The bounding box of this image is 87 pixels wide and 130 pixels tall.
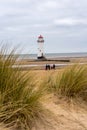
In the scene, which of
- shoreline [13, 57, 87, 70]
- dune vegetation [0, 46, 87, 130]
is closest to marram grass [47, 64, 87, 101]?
shoreline [13, 57, 87, 70]

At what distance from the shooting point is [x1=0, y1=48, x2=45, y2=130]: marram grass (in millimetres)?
5867

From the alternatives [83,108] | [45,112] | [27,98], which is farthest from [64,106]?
[27,98]

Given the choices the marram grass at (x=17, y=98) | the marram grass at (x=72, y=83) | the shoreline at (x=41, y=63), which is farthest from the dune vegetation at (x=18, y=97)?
the marram grass at (x=72, y=83)

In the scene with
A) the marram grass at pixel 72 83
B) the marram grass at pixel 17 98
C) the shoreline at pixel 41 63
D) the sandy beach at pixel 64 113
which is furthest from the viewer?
the marram grass at pixel 72 83

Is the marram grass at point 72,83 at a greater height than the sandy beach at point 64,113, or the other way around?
the marram grass at point 72,83

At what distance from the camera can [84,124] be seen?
6836mm

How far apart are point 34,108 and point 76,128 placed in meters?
0.88

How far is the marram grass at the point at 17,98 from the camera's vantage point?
5.87 m

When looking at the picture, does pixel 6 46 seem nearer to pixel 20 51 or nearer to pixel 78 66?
pixel 20 51

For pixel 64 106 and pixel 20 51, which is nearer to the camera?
pixel 20 51

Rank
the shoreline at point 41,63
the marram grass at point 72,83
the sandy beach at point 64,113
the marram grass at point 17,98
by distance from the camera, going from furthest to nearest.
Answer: the marram grass at point 72,83
the shoreline at point 41,63
the sandy beach at point 64,113
the marram grass at point 17,98

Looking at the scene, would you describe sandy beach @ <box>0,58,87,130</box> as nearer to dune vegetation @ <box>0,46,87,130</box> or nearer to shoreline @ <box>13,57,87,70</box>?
shoreline @ <box>13,57,87,70</box>

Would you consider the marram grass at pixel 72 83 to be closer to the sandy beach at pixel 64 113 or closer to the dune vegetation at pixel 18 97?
the sandy beach at pixel 64 113

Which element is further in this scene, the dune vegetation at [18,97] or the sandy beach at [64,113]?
the sandy beach at [64,113]
